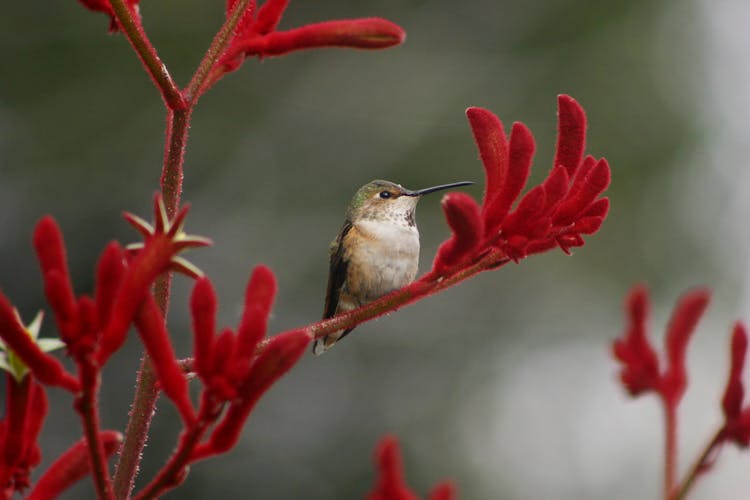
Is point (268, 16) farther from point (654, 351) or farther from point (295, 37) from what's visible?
point (654, 351)

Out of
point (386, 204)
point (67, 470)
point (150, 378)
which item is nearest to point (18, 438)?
point (67, 470)

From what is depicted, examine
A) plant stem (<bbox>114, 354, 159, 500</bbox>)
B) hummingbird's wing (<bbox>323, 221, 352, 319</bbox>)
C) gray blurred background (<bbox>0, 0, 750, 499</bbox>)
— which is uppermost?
plant stem (<bbox>114, 354, 159, 500</bbox>)

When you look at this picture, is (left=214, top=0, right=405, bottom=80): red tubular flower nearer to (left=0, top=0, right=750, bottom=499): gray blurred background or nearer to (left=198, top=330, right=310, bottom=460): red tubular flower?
(left=198, top=330, right=310, bottom=460): red tubular flower

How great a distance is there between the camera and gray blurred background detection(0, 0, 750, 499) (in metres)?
10.5

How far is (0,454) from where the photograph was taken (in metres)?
1.59

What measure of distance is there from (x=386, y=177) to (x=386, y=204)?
735cm

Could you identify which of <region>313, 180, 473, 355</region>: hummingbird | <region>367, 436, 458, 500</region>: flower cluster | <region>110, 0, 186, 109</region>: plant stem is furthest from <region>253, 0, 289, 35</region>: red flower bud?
<region>313, 180, 473, 355</region>: hummingbird

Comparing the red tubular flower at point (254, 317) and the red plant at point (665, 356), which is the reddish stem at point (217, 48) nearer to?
the red tubular flower at point (254, 317)

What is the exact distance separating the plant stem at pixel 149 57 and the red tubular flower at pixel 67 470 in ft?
1.62

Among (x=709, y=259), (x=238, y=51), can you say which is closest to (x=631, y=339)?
(x=238, y=51)

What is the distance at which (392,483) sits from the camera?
1.77 meters

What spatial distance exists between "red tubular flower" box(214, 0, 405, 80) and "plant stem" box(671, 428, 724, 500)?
788mm

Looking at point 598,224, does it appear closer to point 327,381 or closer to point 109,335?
point 109,335

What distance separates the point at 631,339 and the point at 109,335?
A: 1.10 metres
